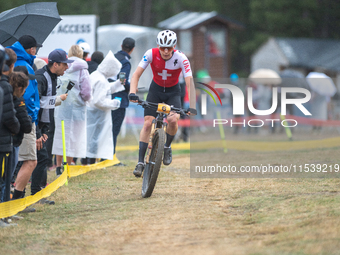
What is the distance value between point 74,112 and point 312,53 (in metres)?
28.3

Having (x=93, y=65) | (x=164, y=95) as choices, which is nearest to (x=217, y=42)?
(x=93, y=65)

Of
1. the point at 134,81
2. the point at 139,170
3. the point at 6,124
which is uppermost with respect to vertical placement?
the point at 134,81

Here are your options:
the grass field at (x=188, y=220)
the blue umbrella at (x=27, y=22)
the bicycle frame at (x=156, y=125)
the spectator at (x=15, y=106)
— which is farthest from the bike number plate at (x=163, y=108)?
the blue umbrella at (x=27, y=22)

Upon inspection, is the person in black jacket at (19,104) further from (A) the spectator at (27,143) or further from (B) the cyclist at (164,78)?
(B) the cyclist at (164,78)

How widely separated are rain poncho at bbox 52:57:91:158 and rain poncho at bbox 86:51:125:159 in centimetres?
52

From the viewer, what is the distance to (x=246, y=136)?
1847 cm

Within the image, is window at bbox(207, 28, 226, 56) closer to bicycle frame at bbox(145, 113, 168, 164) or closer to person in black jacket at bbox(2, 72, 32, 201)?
bicycle frame at bbox(145, 113, 168, 164)

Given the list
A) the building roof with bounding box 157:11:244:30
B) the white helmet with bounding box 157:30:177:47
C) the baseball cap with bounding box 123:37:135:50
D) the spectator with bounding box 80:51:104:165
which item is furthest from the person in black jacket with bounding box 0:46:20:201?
the building roof with bounding box 157:11:244:30

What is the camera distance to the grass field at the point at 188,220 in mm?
4590

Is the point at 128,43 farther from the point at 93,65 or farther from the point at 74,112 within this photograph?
the point at 74,112

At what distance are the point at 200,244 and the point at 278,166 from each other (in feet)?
17.3

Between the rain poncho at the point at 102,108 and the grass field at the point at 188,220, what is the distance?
1.61m

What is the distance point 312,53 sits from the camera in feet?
113

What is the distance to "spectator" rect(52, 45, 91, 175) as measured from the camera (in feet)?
28.6
